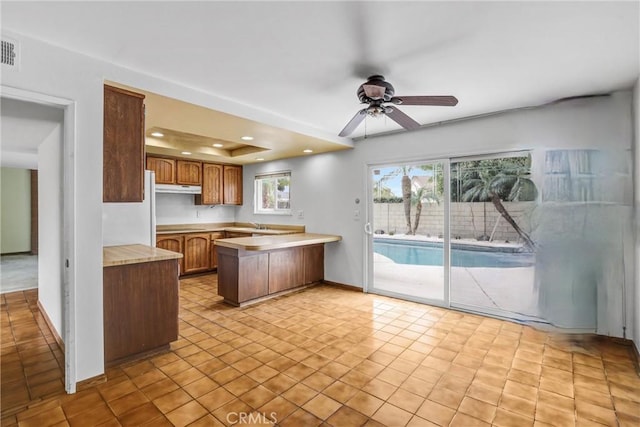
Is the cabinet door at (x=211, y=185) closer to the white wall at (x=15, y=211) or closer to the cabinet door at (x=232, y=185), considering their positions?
the cabinet door at (x=232, y=185)

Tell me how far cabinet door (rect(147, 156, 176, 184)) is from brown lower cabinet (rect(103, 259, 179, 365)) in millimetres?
3191

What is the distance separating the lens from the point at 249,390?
2.13 m

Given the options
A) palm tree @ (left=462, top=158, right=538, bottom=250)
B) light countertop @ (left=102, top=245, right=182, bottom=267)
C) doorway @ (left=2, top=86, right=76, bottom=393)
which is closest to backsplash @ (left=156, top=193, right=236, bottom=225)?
doorway @ (left=2, top=86, right=76, bottom=393)

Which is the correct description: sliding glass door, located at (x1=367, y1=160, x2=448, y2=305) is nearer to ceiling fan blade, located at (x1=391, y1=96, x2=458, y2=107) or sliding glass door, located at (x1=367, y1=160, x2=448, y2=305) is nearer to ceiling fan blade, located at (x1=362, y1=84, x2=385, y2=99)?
ceiling fan blade, located at (x1=391, y1=96, x2=458, y2=107)

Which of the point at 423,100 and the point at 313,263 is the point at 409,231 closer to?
Result: the point at 313,263

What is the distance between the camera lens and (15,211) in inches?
302

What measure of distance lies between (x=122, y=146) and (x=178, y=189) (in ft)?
11.2

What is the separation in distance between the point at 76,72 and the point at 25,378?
2.31m

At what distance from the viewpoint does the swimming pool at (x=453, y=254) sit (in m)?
3.49

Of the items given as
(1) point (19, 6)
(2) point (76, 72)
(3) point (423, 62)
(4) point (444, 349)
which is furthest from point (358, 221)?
(1) point (19, 6)

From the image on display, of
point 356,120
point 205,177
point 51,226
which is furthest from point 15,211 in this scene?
point 356,120

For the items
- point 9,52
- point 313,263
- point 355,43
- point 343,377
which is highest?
point 355,43

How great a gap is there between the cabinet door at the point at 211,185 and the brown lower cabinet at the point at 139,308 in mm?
3496

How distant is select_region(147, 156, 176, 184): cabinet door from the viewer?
530 cm
